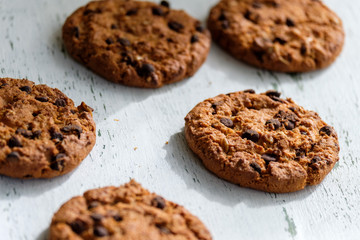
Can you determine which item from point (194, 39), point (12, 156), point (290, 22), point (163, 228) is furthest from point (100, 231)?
point (290, 22)

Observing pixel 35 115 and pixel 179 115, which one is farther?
pixel 179 115

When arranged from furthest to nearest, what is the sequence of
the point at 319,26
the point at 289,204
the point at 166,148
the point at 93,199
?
the point at 319,26, the point at 166,148, the point at 289,204, the point at 93,199

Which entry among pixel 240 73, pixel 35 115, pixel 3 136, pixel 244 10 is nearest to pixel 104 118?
pixel 35 115

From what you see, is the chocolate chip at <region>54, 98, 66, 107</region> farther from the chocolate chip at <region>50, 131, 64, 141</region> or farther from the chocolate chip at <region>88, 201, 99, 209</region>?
the chocolate chip at <region>88, 201, 99, 209</region>

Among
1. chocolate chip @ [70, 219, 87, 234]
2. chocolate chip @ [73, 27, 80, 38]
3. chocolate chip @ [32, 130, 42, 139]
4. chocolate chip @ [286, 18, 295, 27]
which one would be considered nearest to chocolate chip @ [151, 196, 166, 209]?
chocolate chip @ [70, 219, 87, 234]

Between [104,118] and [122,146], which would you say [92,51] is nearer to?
[104,118]
